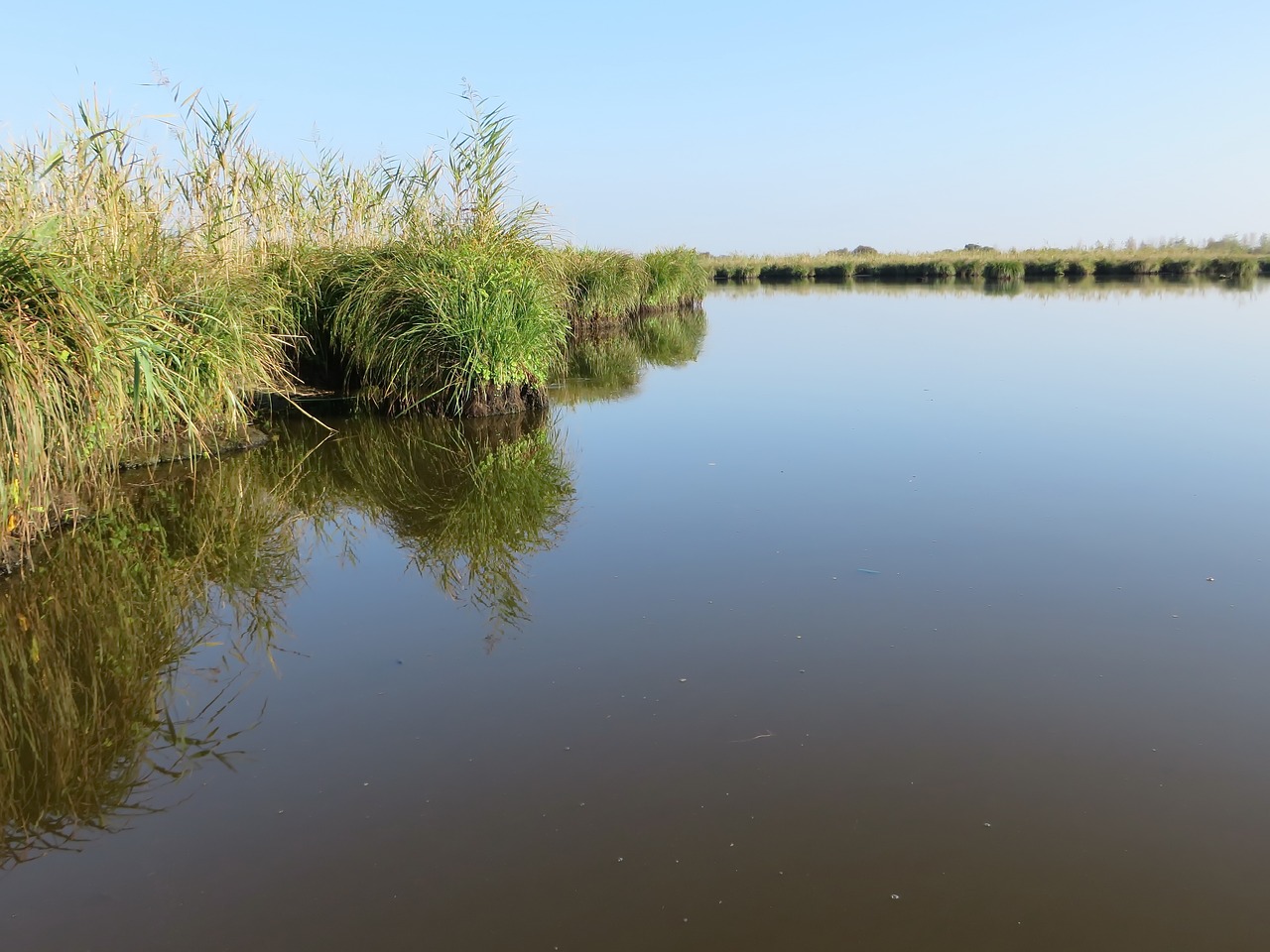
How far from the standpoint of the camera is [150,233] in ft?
19.9

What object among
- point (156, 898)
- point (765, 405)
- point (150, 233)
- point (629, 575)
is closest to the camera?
point (156, 898)

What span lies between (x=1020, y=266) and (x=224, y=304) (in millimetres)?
34881

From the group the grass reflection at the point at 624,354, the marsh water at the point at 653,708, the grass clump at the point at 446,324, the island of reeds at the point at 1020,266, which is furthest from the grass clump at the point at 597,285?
the island of reeds at the point at 1020,266

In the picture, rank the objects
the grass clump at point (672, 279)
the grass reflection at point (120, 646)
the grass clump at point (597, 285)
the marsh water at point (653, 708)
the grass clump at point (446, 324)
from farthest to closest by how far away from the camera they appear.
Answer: the grass clump at point (672, 279)
the grass clump at point (597, 285)
the grass clump at point (446, 324)
the grass reflection at point (120, 646)
the marsh water at point (653, 708)

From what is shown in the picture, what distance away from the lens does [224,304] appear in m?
6.43

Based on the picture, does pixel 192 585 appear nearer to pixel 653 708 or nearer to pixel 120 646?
pixel 120 646

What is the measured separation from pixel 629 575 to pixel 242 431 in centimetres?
441

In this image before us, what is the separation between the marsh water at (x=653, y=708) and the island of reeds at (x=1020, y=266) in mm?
33286

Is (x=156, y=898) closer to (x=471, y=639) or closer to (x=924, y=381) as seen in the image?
(x=471, y=639)

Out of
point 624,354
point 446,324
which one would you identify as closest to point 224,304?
point 446,324

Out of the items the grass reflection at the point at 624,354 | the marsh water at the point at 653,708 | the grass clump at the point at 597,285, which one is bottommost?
the marsh water at the point at 653,708

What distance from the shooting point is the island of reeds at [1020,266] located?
34.9 metres

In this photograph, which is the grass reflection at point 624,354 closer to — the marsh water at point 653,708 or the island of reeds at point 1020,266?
the marsh water at point 653,708

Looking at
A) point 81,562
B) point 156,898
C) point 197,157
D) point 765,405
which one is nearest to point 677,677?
point 156,898
